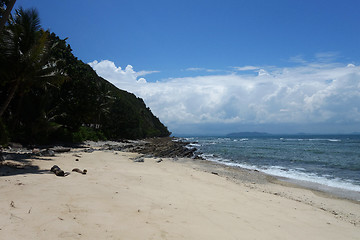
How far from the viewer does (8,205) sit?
156 inches

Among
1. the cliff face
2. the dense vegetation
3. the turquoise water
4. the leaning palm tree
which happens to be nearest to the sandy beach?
the leaning palm tree

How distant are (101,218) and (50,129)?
21614 mm

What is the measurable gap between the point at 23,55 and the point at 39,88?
35.5ft

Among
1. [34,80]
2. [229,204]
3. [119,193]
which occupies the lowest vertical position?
[229,204]

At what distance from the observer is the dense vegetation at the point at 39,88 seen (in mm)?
10086

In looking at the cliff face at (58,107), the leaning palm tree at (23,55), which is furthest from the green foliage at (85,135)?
Result: the leaning palm tree at (23,55)

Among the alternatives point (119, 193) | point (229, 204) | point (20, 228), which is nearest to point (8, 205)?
point (20, 228)

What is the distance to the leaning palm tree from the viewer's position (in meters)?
9.90

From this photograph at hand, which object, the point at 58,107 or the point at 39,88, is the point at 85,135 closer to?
the point at 58,107

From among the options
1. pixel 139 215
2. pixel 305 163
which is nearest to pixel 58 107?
pixel 139 215

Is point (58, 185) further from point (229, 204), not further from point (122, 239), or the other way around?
point (229, 204)

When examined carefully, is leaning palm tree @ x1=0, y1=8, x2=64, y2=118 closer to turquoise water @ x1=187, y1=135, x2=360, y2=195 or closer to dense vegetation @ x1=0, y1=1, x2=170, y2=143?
dense vegetation @ x1=0, y1=1, x2=170, y2=143

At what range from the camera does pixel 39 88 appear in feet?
64.3

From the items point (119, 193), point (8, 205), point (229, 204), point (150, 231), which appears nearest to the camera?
point (150, 231)
